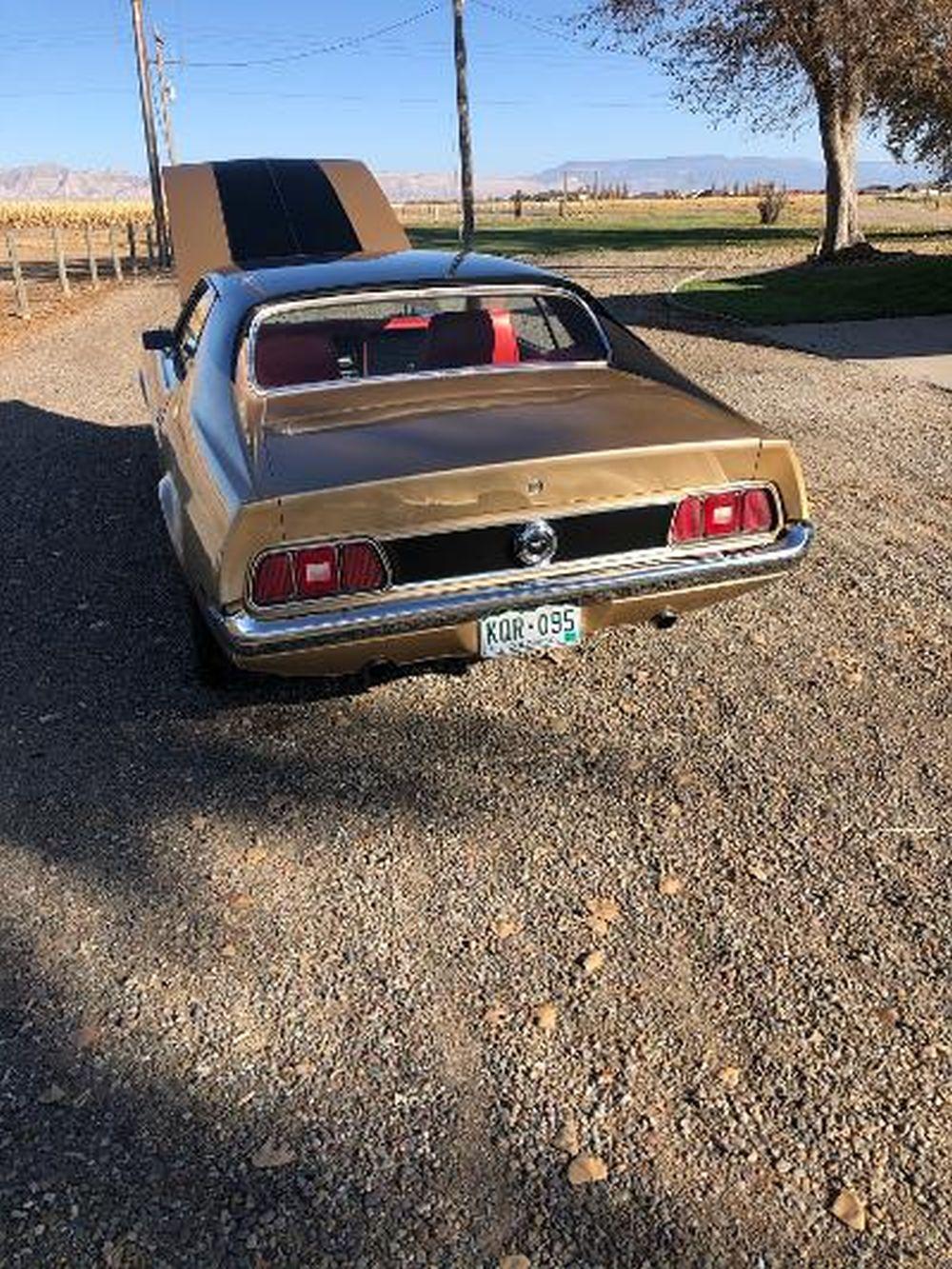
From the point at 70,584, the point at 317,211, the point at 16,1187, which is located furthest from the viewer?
the point at 317,211

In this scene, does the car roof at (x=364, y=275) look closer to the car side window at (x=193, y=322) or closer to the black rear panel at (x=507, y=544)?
the car side window at (x=193, y=322)

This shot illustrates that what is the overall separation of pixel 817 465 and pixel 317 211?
24.1 ft

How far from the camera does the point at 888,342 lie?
40.7 ft

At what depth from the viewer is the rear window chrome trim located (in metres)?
3.82

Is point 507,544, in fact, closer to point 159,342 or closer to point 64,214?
point 159,342

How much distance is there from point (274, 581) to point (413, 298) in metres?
1.60

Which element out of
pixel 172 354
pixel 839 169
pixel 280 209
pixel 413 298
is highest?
pixel 839 169

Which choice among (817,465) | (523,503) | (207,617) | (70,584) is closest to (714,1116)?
(523,503)

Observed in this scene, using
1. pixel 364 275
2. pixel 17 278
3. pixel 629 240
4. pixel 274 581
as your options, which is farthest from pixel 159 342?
pixel 629 240

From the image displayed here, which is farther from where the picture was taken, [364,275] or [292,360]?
[364,275]

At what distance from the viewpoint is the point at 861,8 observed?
18.5 m

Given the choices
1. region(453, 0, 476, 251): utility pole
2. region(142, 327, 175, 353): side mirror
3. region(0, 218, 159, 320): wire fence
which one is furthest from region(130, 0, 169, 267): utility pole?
region(142, 327, 175, 353): side mirror

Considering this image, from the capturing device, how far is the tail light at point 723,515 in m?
3.46

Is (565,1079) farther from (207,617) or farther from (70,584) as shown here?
(70,584)
